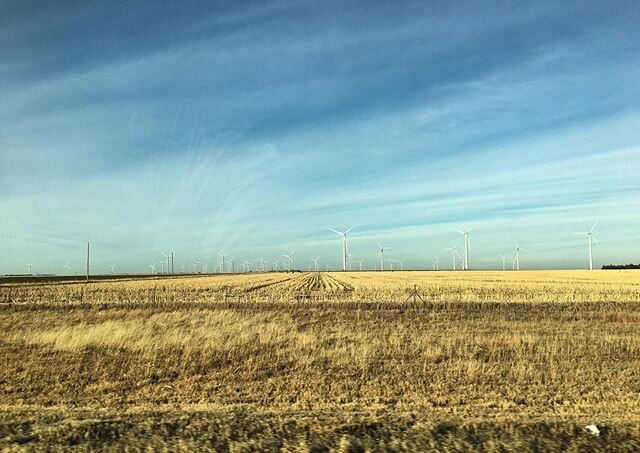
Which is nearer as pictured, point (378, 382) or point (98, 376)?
point (378, 382)

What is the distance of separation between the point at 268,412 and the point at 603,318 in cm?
2463

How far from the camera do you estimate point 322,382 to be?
41.5 ft

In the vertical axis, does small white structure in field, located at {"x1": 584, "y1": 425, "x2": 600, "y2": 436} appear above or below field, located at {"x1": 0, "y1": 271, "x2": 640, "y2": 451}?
above

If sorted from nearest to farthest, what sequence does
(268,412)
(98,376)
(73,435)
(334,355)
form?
(73,435), (268,412), (98,376), (334,355)

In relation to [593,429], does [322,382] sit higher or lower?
lower

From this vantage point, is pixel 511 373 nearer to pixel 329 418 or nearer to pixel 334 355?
pixel 334 355

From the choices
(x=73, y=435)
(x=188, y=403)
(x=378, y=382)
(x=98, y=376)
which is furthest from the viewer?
(x=98, y=376)

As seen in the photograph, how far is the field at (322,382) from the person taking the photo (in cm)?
652

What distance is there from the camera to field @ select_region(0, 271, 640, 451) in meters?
6.52

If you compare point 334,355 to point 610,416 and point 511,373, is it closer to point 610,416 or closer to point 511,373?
point 511,373

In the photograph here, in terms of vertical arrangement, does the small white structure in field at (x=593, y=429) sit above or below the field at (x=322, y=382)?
above

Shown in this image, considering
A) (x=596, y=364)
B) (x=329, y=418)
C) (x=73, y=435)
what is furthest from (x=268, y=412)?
(x=596, y=364)

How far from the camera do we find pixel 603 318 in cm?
2747

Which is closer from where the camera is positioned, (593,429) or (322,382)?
(593,429)
